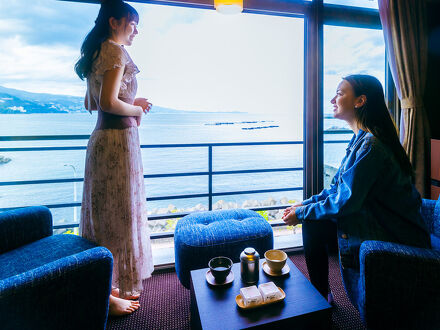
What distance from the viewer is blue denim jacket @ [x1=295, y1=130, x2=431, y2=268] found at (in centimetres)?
112

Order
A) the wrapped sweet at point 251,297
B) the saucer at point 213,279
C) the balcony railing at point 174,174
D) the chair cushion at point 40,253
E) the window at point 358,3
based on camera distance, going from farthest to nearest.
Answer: the window at point 358,3 < the balcony railing at point 174,174 < the chair cushion at point 40,253 < the saucer at point 213,279 < the wrapped sweet at point 251,297

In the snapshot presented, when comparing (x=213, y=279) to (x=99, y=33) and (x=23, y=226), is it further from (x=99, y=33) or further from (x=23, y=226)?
(x=99, y=33)

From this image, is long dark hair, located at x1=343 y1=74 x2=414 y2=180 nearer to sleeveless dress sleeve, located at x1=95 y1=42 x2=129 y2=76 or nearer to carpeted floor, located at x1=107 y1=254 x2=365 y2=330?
carpeted floor, located at x1=107 y1=254 x2=365 y2=330

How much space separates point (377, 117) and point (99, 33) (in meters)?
1.56

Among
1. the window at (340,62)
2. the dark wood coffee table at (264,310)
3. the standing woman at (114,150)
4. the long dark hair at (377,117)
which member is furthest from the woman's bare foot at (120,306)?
the window at (340,62)

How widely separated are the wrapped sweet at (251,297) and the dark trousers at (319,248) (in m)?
0.59

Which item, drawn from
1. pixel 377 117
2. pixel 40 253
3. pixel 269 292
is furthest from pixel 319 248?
pixel 40 253

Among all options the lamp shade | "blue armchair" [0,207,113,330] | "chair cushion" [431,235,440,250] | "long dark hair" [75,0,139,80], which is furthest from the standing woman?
"chair cushion" [431,235,440,250]

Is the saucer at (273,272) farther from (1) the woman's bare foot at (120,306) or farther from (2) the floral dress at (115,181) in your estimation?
(1) the woman's bare foot at (120,306)

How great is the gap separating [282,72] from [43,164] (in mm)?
2703

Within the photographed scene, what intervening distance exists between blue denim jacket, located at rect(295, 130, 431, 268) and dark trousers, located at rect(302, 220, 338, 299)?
184mm

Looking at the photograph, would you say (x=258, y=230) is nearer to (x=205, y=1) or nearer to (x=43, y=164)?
(x=205, y=1)

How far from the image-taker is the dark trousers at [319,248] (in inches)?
54.4

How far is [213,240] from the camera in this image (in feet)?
4.83
